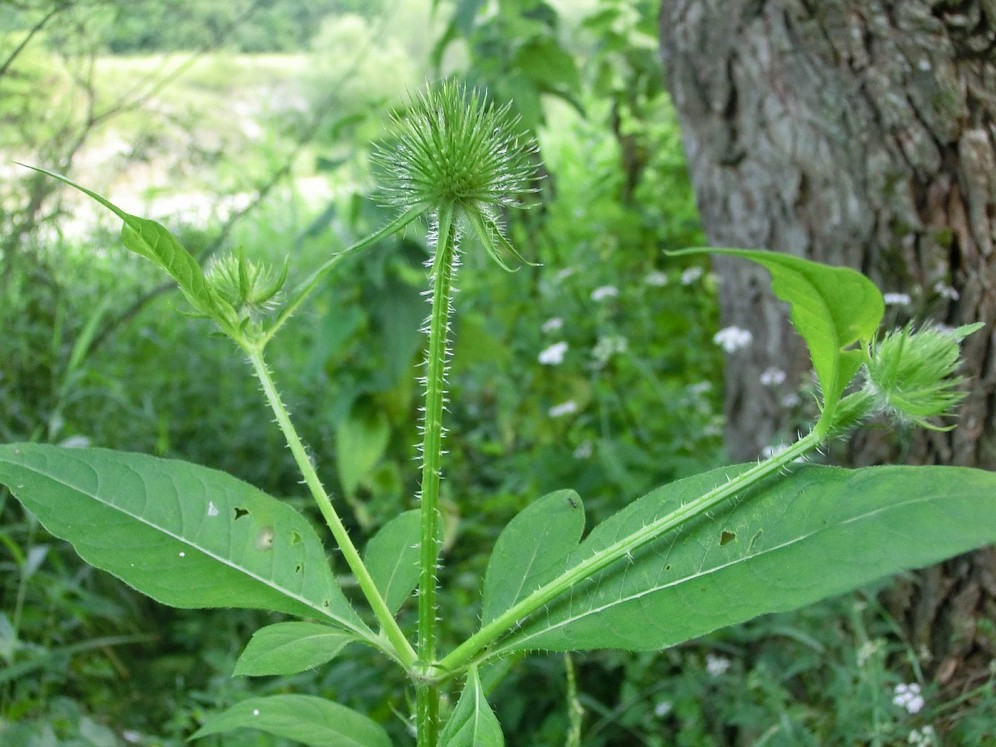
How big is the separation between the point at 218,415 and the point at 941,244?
6.76 ft

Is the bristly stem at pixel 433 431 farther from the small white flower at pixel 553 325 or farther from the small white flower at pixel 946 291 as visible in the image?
the small white flower at pixel 553 325

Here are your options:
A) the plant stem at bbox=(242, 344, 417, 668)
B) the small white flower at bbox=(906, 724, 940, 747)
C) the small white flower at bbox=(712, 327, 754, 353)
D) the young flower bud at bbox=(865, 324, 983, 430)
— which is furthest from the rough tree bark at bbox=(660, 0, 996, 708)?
the plant stem at bbox=(242, 344, 417, 668)

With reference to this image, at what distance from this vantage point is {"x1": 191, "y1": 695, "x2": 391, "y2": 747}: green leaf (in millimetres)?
764

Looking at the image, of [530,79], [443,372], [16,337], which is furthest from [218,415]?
[443,372]

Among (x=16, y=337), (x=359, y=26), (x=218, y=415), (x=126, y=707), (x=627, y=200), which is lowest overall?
(x=126, y=707)

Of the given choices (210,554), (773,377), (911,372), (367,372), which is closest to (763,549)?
(911,372)

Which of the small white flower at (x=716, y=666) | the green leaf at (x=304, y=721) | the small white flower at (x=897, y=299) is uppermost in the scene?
the small white flower at (x=897, y=299)

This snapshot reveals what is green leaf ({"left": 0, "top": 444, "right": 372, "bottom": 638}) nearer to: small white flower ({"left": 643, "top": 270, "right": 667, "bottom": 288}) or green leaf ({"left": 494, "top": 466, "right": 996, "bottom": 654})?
green leaf ({"left": 494, "top": 466, "right": 996, "bottom": 654})

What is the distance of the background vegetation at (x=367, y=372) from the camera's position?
174 centimetres

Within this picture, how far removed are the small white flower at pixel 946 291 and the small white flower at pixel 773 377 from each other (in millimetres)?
379

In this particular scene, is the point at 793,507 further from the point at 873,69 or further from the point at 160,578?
the point at 873,69

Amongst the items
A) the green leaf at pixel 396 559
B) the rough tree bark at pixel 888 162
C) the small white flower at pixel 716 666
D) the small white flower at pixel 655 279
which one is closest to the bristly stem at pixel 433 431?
the green leaf at pixel 396 559

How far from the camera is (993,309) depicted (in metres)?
1.53

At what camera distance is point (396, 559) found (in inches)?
34.1
